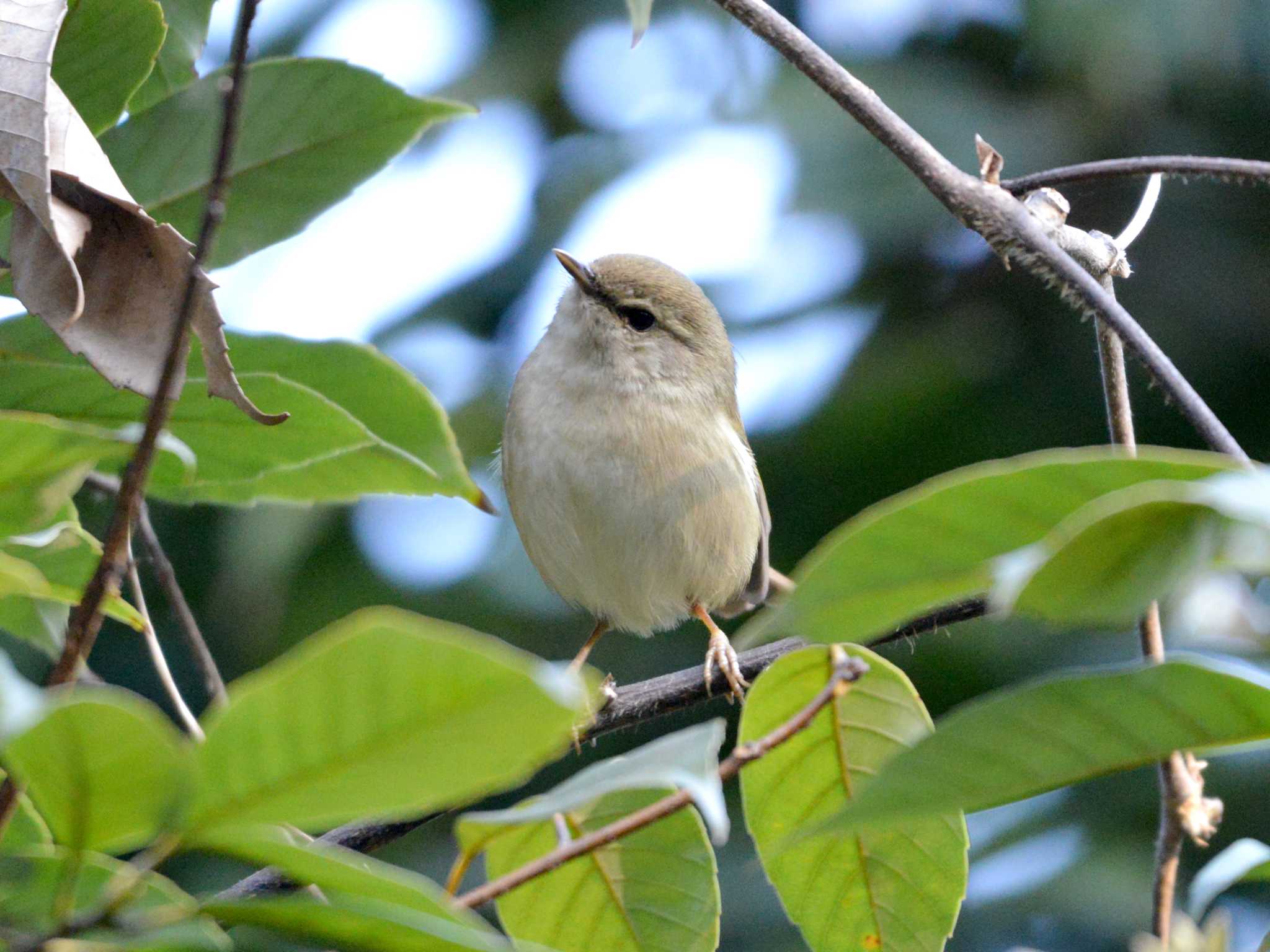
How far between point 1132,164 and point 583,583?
2038 mm

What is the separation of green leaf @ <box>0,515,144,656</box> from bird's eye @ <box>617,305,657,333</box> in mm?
2015

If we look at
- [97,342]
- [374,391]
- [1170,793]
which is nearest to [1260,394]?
[1170,793]

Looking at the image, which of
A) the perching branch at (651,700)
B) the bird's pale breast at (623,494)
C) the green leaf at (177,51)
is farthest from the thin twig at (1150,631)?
the bird's pale breast at (623,494)

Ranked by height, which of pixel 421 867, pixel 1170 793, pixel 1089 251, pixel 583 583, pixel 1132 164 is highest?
pixel 1132 164

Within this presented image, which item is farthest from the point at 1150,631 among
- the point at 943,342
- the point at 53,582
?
the point at 943,342

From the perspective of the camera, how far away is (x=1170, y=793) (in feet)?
5.48

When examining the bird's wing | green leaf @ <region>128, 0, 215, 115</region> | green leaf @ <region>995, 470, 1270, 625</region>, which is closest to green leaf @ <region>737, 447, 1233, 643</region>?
green leaf @ <region>995, 470, 1270, 625</region>

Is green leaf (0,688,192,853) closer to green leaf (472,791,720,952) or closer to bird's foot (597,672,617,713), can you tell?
green leaf (472,791,720,952)

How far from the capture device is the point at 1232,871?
1.27 metres

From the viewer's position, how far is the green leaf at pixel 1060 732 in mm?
943

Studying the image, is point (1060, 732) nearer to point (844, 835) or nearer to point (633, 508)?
point (844, 835)

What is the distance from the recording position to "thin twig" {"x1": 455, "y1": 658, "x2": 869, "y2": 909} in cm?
105

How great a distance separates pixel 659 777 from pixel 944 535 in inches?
9.4

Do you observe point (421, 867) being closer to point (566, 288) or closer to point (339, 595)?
point (339, 595)
